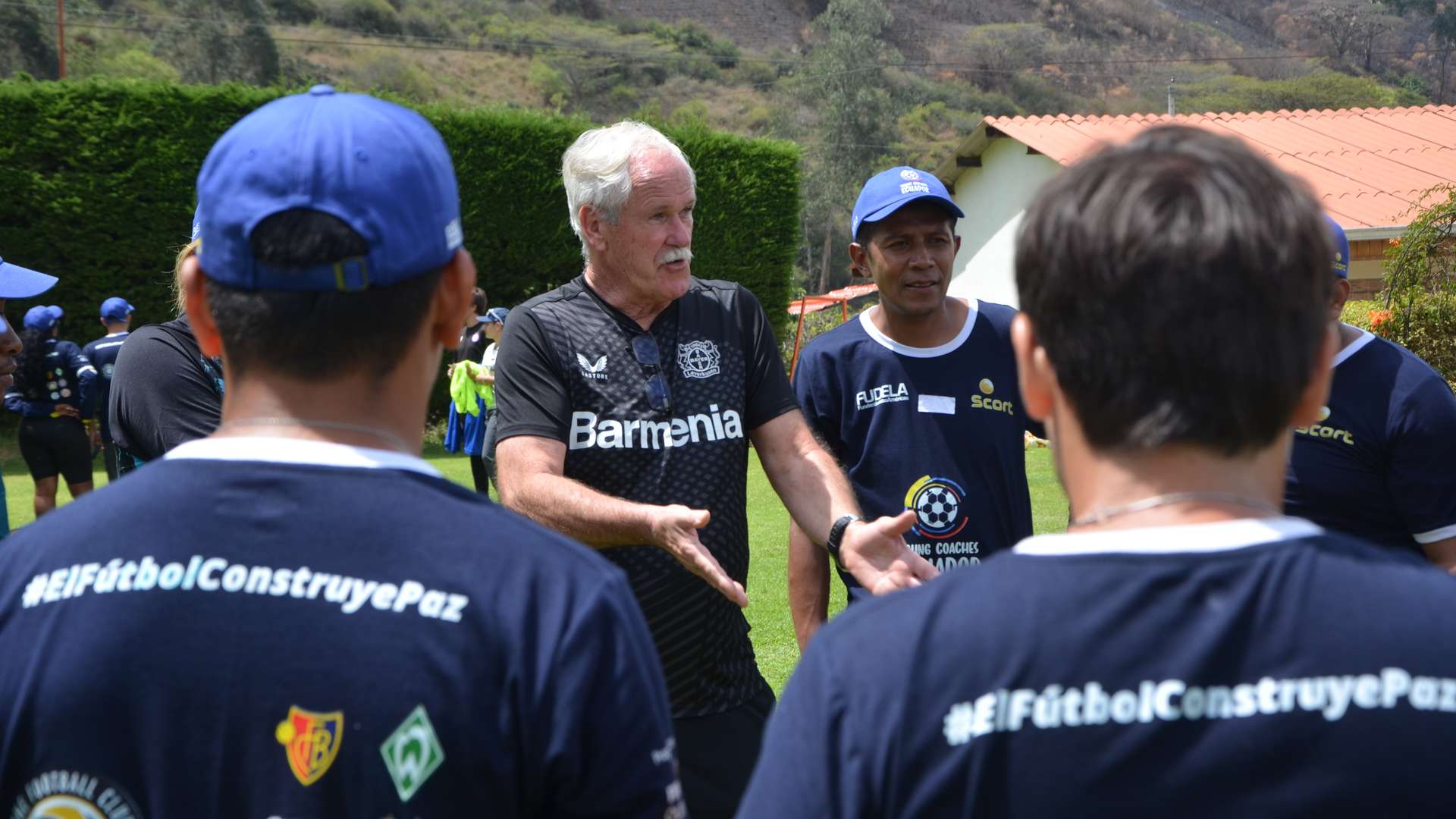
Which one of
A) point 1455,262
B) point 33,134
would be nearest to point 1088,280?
point 1455,262

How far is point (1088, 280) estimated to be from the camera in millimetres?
1267

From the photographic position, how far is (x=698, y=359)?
3.30 metres

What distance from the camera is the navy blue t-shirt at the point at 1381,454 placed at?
3297mm

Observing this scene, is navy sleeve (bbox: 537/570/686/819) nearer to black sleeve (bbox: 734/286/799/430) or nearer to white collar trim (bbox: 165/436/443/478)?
white collar trim (bbox: 165/436/443/478)

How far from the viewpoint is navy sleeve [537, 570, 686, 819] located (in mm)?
1347

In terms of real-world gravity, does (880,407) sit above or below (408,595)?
below

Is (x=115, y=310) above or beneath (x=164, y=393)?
beneath

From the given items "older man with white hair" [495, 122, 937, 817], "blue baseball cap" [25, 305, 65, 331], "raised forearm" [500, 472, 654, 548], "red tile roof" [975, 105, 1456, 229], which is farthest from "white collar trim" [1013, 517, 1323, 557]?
"red tile roof" [975, 105, 1456, 229]

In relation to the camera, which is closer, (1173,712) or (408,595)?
(1173,712)

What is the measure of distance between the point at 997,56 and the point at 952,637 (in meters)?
121

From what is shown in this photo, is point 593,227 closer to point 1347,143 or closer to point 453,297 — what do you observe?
point 453,297

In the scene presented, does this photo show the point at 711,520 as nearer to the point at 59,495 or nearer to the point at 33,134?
the point at 59,495

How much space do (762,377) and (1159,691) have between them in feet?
7.37

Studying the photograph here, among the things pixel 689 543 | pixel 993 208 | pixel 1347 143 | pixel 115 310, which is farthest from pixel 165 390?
pixel 1347 143
